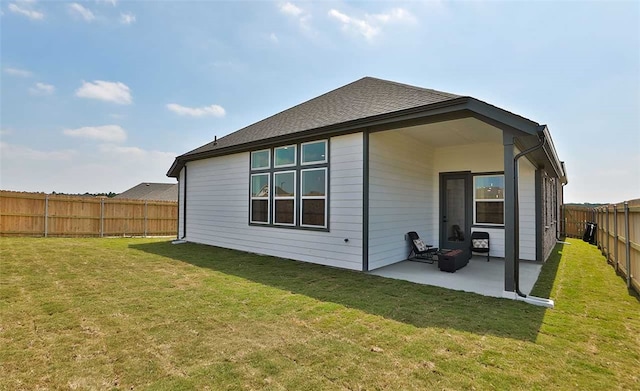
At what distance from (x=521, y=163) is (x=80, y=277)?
9.80m

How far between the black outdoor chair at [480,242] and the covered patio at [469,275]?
40 centimetres

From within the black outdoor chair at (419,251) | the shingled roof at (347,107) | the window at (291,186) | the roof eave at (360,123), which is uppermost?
the shingled roof at (347,107)

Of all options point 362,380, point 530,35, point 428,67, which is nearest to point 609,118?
point 530,35

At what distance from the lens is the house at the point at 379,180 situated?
569 centimetres

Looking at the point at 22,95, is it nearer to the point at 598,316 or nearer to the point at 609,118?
the point at 598,316

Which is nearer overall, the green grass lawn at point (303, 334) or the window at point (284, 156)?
the green grass lawn at point (303, 334)

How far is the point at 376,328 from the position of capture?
10.9 ft

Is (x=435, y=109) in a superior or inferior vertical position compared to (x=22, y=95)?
inferior

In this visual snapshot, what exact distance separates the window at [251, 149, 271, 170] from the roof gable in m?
0.41

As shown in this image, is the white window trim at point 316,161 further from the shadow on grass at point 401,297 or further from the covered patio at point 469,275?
the covered patio at point 469,275

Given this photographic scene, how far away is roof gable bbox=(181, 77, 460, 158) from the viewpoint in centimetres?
596

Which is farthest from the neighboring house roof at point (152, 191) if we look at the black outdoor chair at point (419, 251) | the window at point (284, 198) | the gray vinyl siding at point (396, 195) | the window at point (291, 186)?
the black outdoor chair at point (419, 251)

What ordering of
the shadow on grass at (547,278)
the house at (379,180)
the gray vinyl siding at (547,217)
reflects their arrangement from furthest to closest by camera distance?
the gray vinyl siding at (547,217), the house at (379,180), the shadow on grass at (547,278)

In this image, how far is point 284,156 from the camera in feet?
25.6
